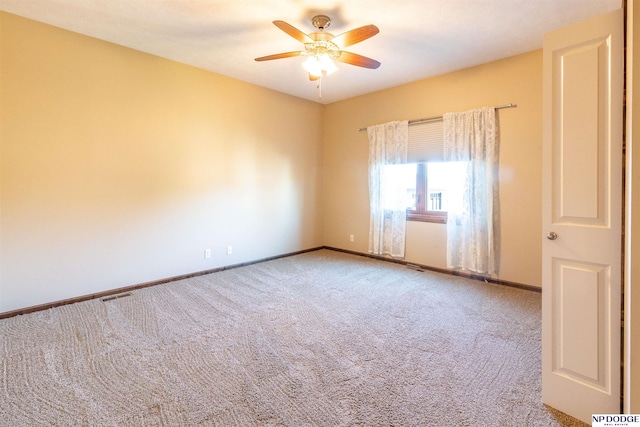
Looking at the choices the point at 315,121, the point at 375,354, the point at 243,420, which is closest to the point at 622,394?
the point at 375,354

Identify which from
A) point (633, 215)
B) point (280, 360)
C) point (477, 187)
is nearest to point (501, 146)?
point (477, 187)

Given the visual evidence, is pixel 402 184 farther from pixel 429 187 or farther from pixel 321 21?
pixel 321 21

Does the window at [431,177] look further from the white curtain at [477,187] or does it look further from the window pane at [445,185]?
the white curtain at [477,187]

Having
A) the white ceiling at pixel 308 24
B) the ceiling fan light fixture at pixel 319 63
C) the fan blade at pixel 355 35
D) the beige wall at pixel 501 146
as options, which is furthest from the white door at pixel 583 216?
the beige wall at pixel 501 146

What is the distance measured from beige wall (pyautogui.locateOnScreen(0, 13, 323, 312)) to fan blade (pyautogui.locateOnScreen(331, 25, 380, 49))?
90.1 inches

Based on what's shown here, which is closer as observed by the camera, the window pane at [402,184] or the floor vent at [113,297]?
the floor vent at [113,297]

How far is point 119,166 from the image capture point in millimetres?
3322

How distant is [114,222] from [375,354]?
3118 millimetres

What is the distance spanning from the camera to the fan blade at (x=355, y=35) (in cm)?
229

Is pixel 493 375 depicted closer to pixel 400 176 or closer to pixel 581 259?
pixel 581 259

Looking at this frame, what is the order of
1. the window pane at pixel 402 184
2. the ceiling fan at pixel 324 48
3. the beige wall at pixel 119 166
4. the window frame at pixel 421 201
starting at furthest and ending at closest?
the window pane at pixel 402 184 → the window frame at pixel 421 201 → the beige wall at pixel 119 166 → the ceiling fan at pixel 324 48

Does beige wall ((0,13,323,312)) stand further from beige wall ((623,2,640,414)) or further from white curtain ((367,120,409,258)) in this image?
beige wall ((623,2,640,414))

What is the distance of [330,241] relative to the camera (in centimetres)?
568

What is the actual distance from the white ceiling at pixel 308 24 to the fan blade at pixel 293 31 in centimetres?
30
